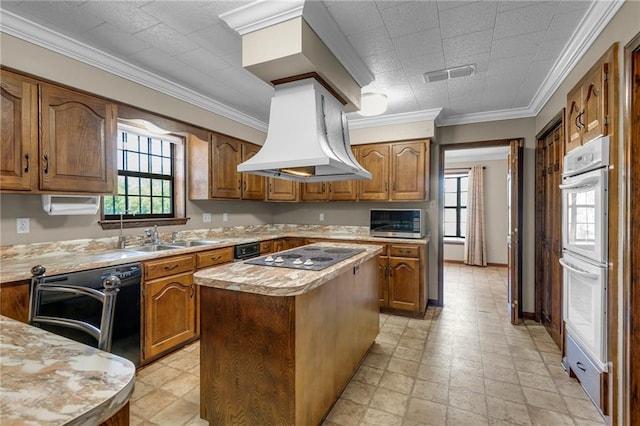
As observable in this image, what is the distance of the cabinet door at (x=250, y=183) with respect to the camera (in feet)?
13.4

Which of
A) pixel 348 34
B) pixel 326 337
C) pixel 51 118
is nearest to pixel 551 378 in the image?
pixel 326 337

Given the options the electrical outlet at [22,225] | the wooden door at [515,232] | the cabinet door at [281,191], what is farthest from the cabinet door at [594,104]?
the electrical outlet at [22,225]

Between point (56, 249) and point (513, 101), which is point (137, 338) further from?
point (513, 101)

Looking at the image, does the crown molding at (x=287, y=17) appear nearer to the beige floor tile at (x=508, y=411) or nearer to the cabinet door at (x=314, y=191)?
the cabinet door at (x=314, y=191)

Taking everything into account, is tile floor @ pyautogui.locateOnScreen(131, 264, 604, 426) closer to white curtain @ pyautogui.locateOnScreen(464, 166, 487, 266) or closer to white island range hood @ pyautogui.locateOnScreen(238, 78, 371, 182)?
white island range hood @ pyautogui.locateOnScreen(238, 78, 371, 182)

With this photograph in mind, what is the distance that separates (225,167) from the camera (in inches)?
148

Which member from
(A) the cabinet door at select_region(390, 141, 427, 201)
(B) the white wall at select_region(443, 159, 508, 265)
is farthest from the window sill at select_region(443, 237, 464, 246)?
(A) the cabinet door at select_region(390, 141, 427, 201)

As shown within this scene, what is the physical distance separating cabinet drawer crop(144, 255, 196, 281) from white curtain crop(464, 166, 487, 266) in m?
5.91

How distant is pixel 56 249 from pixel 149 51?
5.71 ft

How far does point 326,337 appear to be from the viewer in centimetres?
186

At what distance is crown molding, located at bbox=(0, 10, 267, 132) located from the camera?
199 centimetres

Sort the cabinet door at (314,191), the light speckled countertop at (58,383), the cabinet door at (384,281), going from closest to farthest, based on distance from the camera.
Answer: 1. the light speckled countertop at (58,383)
2. the cabinet door at (384,281)
3. the cabinet door at (314,191)

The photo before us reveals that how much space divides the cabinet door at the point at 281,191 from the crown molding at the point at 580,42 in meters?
3.13

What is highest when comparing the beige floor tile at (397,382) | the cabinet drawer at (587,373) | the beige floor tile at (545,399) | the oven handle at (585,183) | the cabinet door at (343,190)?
the cabinet door at (343,190)
